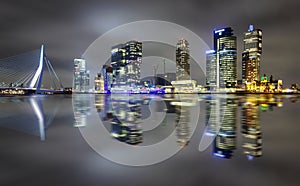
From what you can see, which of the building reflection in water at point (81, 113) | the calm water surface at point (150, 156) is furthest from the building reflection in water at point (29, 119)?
the building reflection in water at point (81, 113)

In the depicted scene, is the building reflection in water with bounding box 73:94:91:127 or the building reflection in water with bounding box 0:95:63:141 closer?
the building reflection in water with bounding box 0:95:63:141

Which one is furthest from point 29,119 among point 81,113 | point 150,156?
point 150,156

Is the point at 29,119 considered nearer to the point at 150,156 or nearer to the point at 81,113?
the point at 81,113

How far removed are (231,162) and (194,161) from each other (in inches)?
44.9

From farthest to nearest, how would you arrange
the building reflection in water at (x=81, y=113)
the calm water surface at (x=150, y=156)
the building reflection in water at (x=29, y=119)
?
1. the building reflection in water at (x=81, y=113)
2. the building reflection in water at (x=29, y=119)
3. the calm water surface at (x=150, y=156)

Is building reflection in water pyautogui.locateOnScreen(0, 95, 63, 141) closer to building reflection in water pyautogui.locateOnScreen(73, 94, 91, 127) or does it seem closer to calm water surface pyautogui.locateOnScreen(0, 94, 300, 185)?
calm water surface pyautogui.locateOnScreen(0, 94, 300, 185)

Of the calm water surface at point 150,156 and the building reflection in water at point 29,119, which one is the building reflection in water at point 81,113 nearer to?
the building reflection in water at point 29,119

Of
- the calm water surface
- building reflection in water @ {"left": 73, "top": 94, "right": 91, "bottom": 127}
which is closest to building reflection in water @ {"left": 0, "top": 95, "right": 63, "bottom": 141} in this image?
the calm water surface

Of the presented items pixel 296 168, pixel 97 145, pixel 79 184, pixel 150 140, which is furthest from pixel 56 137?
pixel 296 168

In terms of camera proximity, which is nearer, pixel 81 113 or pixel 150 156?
pixel 150 156

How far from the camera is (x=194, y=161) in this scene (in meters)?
6.69

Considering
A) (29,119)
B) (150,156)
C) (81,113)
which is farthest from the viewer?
(81,113)

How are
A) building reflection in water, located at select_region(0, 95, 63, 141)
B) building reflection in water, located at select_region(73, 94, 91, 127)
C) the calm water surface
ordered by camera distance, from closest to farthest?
the calm water surface
building reflection in water, located at select_region(0, 95, 63, 141)
building reflection in water, located at select_region(73, 94, 91, 127)

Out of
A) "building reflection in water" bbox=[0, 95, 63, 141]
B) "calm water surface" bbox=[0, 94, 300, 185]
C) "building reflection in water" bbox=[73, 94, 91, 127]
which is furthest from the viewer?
"building reflection in water" bbox=[73, 94, 91, 127]
